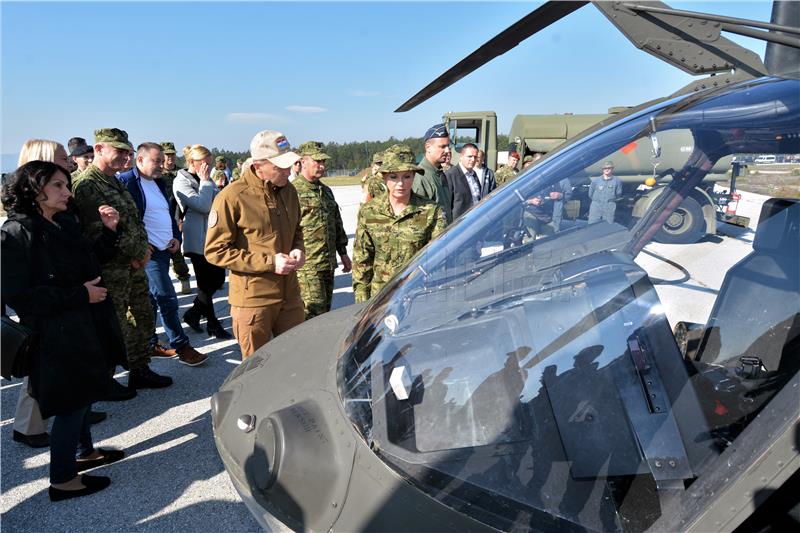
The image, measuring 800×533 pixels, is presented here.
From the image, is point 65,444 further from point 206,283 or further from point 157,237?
point 206,283

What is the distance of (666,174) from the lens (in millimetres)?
1821

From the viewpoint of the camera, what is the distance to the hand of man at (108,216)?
Result: 3465mm

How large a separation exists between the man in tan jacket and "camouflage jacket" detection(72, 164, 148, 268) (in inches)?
48.2

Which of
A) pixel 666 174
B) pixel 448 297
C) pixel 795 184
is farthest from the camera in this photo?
pixel 666 174

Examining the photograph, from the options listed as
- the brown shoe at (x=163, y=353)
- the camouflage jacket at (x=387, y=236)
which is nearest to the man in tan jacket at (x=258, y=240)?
the camouflage jacket at (x=387, y=236)

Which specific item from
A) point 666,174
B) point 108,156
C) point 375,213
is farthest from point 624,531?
point 108,156

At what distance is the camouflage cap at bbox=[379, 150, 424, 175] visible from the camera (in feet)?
10.9

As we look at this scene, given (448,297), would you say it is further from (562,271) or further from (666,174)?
(666,174)

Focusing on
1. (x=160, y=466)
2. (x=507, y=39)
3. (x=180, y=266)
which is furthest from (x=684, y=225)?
(x=180, y=266)

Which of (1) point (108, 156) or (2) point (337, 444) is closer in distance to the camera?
(2) point (337, 444)

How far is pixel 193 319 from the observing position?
5.36m

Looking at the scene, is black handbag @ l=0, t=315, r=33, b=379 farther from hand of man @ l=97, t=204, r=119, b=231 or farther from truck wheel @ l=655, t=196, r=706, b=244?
truck wheel @ l=655, t=196, r=706, b=244

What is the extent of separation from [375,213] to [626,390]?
246 centimetres

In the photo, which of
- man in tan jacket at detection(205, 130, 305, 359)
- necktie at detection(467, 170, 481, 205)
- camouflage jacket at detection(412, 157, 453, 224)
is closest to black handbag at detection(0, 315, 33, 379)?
man in tan jacket at detection(205, 130, 305, 359)
